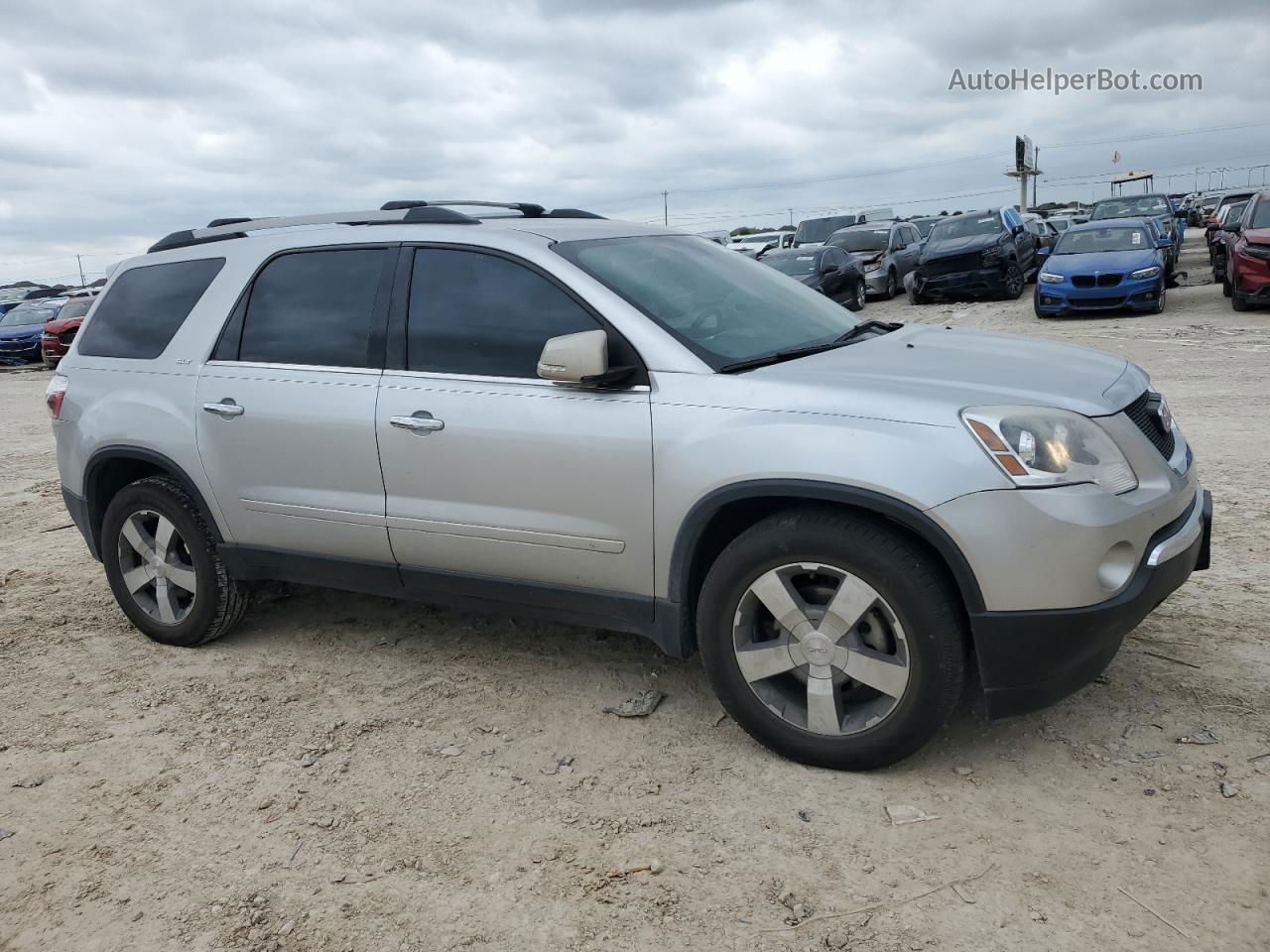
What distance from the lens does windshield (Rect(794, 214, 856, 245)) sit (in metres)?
28.9

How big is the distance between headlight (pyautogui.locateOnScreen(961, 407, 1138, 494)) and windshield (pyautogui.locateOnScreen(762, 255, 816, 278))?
51.4ft

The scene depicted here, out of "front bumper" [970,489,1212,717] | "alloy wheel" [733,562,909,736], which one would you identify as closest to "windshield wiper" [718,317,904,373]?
"alloy wheel" [733,562,909,736]

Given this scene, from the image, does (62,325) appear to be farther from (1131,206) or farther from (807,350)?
(1131,206)

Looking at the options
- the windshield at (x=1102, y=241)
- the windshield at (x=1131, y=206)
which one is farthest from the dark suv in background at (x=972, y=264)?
the windshield at (x=1131, y=206)

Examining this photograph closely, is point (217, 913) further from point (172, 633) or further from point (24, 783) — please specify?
point (172, 633)

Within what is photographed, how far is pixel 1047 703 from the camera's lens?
125 inches

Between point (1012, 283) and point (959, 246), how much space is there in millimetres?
1168

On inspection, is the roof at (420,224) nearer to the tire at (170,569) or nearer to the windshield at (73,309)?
the tire at (170,569)

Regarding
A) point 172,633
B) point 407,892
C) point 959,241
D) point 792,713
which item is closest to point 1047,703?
point 792,713

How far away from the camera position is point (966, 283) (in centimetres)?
1948

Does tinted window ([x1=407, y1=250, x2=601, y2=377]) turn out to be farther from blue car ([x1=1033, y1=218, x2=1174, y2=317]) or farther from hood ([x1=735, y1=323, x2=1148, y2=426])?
blue car ([x1=1033, y1=218, x2=1174, y2=317])

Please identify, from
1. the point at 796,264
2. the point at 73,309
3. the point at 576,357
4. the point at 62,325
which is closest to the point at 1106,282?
the point at 796,264

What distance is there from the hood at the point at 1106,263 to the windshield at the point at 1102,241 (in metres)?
0.20

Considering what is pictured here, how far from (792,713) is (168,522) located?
2.90 metres
